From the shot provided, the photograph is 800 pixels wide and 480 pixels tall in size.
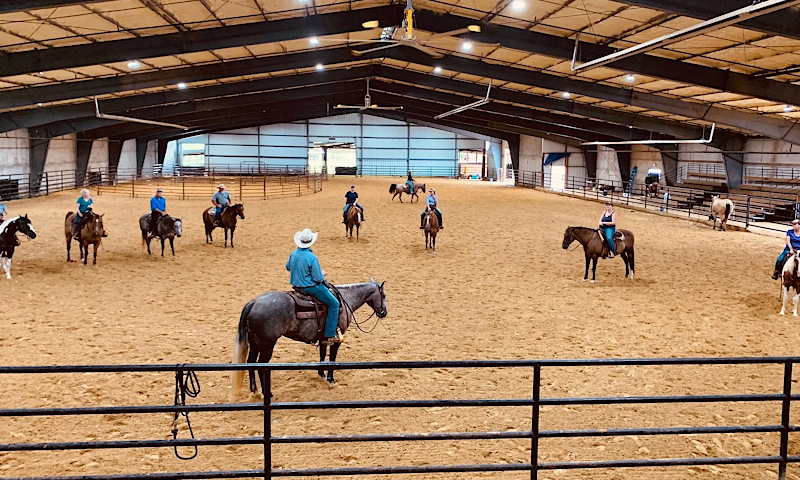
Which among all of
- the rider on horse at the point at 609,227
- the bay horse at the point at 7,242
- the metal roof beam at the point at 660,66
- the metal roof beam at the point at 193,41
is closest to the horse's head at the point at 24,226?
the bay horse at the point at 7,242

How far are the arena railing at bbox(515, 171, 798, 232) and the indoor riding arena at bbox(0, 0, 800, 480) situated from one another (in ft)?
1.07

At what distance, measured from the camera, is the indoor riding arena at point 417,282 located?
4.55 meters

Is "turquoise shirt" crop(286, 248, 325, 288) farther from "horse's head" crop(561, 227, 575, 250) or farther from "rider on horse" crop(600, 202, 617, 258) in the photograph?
"rider on horse" crop(600, 202, 617, 258)

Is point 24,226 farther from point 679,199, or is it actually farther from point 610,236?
point 679,199

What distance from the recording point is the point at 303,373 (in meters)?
6.72

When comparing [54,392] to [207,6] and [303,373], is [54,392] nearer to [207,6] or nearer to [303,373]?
[303,373]

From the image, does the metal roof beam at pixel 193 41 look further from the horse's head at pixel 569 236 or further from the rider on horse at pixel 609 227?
the rider on horse at pixel 609 227

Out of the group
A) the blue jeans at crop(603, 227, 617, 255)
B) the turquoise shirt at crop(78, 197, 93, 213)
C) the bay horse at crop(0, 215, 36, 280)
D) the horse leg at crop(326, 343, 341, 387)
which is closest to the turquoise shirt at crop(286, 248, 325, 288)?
the horse leg at crop(326, 343, 341, 387)

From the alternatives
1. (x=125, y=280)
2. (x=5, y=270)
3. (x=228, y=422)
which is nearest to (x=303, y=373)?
(x=228, y=422)

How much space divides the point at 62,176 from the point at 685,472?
34.1m

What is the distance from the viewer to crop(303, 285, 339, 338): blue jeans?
20.0 feet

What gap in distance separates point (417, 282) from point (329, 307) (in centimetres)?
561

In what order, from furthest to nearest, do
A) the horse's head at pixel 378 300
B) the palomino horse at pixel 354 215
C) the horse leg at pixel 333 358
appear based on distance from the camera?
the palomino horse at pixel 354 215, the horse's head at pixel 378 300, the horse leg at pixel 333 358

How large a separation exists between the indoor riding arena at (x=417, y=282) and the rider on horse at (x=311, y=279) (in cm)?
8
